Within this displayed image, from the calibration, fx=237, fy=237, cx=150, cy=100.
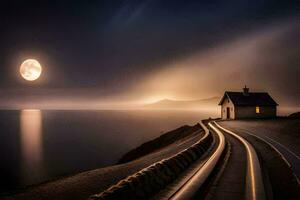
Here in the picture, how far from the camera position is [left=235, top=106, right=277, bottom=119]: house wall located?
47.4 meters

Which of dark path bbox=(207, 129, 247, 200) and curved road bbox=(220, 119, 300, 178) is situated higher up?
dark path bbox=(207, 129, 247, 200)

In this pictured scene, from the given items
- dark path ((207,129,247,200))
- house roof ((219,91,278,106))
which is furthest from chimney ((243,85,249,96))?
dark path ((207,129,247,200))

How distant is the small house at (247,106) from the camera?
4759cm

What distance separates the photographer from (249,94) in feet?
174

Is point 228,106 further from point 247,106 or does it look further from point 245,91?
point 245,91

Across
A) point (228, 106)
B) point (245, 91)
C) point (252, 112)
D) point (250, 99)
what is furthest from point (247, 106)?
point (245, 91)

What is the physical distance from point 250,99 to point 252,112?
3.44 metres

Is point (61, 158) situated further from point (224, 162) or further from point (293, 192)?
point (293, 192)

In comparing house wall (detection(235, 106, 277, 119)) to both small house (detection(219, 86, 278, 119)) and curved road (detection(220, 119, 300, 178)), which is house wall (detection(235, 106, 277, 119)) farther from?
curved road (detection(220, 119, 300, 178))

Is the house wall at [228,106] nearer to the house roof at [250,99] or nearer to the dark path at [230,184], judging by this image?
the house roof at [250,99]

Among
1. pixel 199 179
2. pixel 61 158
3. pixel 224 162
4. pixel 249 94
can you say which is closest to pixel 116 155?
pixel 61 158

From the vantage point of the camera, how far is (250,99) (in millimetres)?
50625

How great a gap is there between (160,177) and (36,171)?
3493cm

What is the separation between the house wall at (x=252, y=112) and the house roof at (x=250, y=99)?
800 mm
